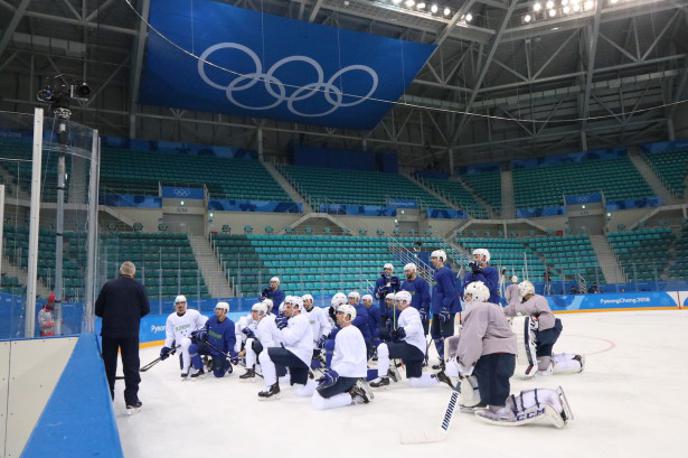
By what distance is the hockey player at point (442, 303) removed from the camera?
7.40 metres

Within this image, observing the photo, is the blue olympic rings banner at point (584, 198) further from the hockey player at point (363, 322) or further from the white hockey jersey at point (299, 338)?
the white hockey jersey at point (299, 338)

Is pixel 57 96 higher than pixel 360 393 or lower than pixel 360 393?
higher

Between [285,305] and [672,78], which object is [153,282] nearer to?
[285,305]

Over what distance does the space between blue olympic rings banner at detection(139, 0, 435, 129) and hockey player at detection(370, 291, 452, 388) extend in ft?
50.7

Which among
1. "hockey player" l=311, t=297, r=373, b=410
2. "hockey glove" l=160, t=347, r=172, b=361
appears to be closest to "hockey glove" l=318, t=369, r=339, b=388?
"hockey player" l=311, t=297, r=373, b=410

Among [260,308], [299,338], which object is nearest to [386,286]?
[260,308]

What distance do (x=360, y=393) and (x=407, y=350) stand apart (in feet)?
3.90

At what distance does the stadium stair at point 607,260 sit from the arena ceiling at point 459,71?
659 centimetres

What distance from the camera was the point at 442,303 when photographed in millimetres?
7457

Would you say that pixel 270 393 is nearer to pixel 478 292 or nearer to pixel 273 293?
pixel 478 292

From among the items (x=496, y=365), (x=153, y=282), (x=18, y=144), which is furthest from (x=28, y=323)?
(x=153, y=282)

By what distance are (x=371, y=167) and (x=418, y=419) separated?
93.6 feet

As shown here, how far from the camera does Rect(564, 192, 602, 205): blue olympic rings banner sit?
2827 centimetres

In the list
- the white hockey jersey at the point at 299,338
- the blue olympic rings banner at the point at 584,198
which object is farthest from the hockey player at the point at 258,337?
the blue olympic rings banner at the point at 584,198
